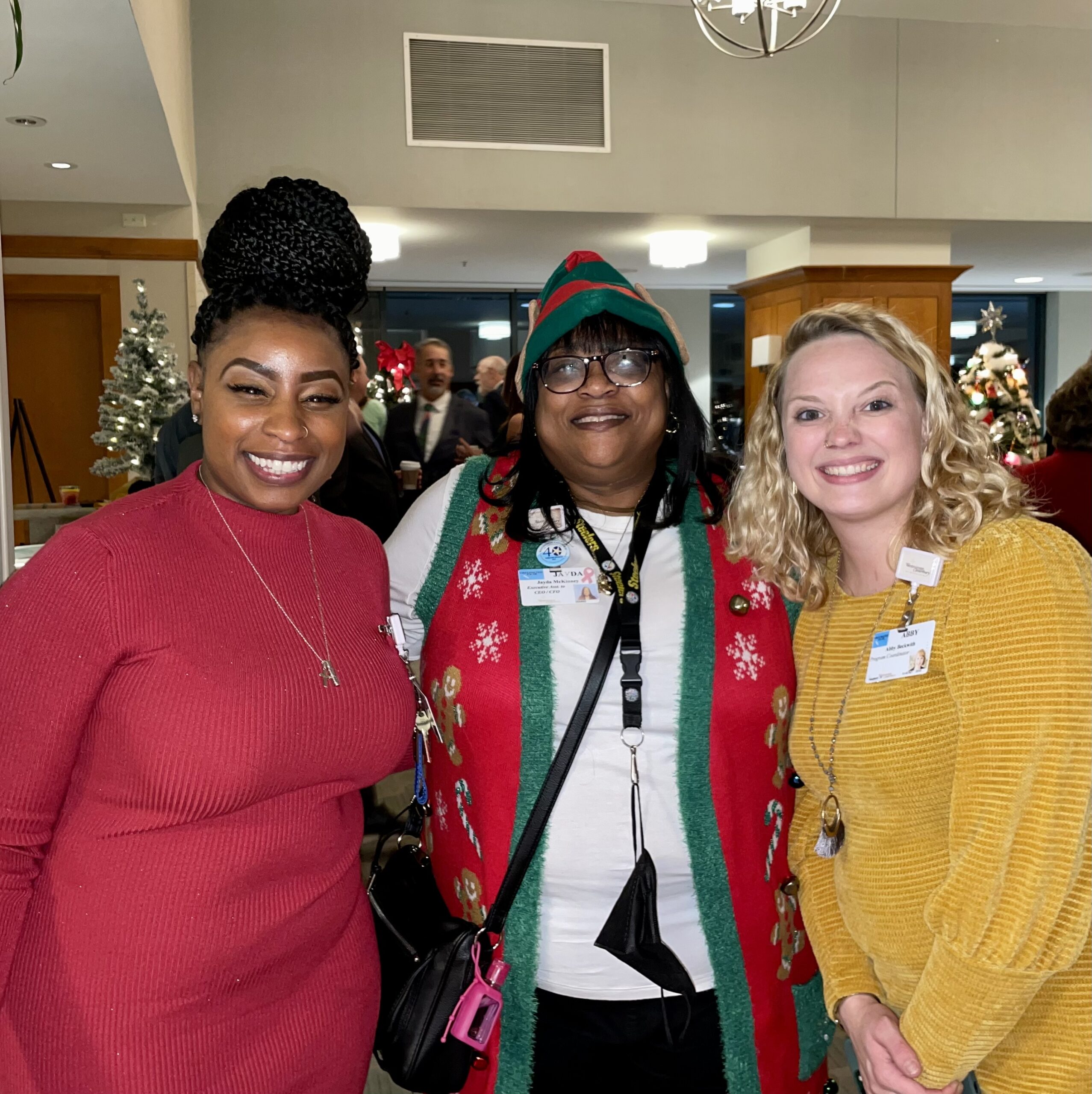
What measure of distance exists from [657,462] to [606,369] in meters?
0.21

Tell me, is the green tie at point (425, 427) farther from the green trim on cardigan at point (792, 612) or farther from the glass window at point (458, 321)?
the glass window at point (458, 321)

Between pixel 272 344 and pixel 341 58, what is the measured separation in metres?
6.89

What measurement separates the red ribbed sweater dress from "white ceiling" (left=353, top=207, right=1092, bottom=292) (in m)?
6.85

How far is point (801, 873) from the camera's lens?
154 cm

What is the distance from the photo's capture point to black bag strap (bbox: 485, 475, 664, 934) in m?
1.50

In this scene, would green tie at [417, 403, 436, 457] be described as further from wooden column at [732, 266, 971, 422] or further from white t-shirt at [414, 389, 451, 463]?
wooden column at [732, 266, 971, 422]

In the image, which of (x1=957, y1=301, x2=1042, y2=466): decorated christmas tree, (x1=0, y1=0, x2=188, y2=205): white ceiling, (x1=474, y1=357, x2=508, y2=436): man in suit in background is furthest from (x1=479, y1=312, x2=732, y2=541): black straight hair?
(x1=474, y1=357, x2=508, y2=436): man in suit in background

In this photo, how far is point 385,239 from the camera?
28.1 ft

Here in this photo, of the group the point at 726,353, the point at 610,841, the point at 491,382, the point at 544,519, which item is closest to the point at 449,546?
the point at 544,519

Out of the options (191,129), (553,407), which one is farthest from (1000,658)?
(191,129)

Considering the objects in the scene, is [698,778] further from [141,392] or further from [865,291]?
[865,291]

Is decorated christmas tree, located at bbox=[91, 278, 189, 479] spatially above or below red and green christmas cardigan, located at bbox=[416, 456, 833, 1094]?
above

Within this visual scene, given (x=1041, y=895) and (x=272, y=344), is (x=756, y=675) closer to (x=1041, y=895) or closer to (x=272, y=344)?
(x=1041, y=895)

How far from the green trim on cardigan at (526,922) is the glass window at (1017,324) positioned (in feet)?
46.4
